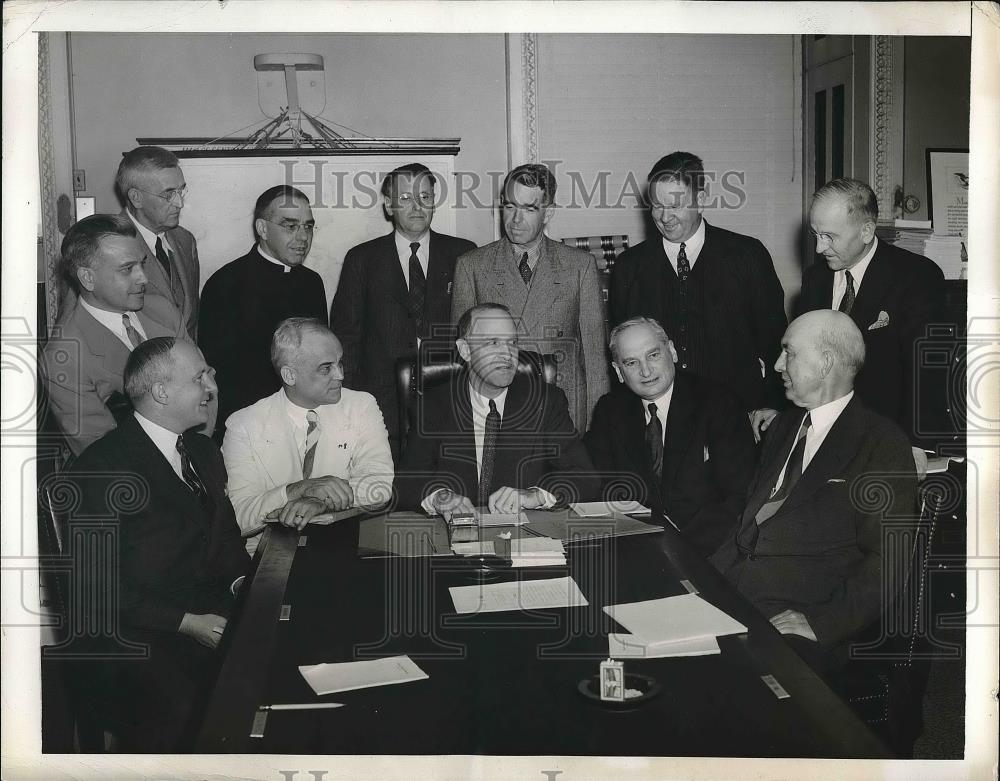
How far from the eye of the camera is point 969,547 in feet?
7.95

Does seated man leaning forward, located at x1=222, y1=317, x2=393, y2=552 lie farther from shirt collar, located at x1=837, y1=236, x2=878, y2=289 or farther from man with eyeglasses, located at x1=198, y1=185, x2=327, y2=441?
shirt collar, located at x1=837, y1=236, x2=878, y2=289

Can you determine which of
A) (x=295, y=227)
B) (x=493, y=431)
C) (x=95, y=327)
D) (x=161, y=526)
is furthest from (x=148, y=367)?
(x=295, y=227)

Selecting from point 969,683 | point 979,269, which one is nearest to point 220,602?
point 969,683

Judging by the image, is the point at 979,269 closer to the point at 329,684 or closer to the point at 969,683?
the point at 969,683

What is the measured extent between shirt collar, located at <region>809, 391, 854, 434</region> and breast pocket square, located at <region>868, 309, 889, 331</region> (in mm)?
845

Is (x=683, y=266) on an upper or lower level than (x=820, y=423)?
upper

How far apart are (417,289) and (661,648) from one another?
2447 millimetres

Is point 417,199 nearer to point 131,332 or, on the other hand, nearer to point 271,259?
point 271,259

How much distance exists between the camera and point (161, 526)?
285cm

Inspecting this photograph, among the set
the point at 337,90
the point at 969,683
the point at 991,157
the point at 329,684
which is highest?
the point at 337,90

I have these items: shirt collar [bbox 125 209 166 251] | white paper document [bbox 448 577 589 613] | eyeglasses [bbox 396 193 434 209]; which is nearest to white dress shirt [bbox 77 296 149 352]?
shirt collar [bbox 125 209 166 251]

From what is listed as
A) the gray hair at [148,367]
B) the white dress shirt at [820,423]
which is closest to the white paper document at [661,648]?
the white dress shirt at [820,423]

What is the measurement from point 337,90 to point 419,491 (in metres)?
2.40

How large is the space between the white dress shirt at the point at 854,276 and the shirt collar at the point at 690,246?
1.76ft
